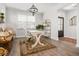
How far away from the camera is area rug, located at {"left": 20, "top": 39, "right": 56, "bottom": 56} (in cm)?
202

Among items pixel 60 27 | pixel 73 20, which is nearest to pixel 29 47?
pixel 60 27

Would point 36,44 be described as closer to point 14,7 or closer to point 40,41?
point 40,41

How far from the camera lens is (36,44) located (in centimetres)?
206

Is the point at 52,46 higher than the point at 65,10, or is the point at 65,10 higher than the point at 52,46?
the point at 65,10

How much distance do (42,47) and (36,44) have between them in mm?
125

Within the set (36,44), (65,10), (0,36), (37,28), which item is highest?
(65,10)

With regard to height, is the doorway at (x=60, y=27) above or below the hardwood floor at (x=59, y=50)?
above

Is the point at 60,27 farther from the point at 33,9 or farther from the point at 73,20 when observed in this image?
the point at 33,9

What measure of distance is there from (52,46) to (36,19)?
0.58m

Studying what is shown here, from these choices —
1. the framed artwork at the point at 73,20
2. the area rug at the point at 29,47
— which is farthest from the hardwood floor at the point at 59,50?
the framed artwork at the point at 73,20

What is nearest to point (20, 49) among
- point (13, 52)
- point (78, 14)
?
point (13, 52)

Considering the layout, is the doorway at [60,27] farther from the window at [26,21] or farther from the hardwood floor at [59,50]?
the window at [26,21]

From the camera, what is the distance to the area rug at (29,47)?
2023 mm

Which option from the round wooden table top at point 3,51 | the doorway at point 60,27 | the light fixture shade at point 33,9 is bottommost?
the round wooden table top at point 3,51
